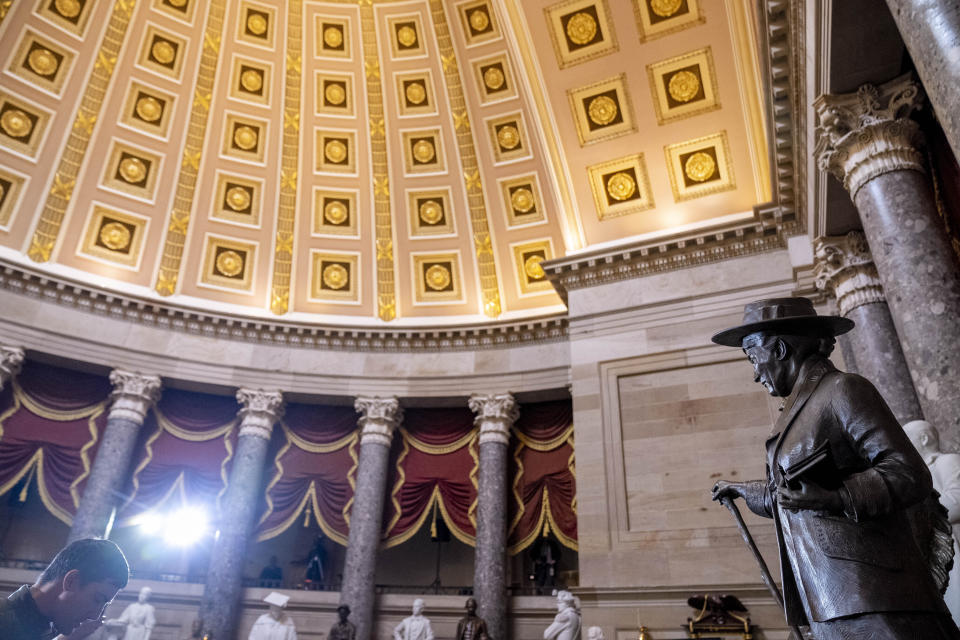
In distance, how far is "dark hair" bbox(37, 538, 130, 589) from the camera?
9.06ft

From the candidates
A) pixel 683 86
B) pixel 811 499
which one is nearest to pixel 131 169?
pixel 683 86

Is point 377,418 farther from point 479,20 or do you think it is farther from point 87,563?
point 87,563

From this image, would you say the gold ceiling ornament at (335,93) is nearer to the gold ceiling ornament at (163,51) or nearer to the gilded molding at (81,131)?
the gold ceiling ornament at (163,51)

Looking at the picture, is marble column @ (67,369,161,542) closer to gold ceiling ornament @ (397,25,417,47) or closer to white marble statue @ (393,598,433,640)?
white marble statue @ (393,598,433,640)

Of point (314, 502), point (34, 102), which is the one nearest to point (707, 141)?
point (314, 502)

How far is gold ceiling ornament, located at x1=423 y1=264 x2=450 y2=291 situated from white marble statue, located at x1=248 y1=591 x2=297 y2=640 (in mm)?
8409

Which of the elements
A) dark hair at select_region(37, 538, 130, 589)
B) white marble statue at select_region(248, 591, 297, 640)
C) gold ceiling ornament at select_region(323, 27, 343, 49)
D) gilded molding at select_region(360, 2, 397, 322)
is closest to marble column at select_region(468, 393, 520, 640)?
white marble statue at select_region(248, 591, 297, 640)

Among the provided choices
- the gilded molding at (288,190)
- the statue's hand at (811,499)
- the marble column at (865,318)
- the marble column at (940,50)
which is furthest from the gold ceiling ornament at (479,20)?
the statue's hand at (811,499)

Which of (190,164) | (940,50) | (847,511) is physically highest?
(190,164)

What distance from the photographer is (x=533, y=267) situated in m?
17.2

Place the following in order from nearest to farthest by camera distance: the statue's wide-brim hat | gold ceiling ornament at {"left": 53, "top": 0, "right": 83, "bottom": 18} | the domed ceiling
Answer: the statue's wide-brim hat
the domed ceiling
gold ceiling ornament at {"left": 53, "top": 0, "right": 83, "bottom": 18}

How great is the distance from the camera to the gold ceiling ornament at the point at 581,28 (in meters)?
14.1

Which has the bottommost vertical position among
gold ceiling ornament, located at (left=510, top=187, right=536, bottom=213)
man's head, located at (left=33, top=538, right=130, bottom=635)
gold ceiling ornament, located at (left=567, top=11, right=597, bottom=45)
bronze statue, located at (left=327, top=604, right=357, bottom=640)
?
bronze statue, located at (left=327, top=604, right=357, bottom=640)

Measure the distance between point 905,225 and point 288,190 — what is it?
15174mm
